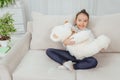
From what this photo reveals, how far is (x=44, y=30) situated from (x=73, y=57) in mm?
393

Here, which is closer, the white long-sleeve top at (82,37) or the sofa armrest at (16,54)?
the sofa armrest at (16,54)

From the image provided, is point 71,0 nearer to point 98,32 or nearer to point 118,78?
point 98,32

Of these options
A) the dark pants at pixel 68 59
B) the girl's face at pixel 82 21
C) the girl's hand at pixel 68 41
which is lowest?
the dark pants at pixel 68 59

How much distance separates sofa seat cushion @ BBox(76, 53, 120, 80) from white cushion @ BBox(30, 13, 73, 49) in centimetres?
42

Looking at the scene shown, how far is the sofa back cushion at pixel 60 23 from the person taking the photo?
1948mm

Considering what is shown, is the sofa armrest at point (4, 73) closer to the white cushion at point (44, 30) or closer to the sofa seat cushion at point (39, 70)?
the sofa seat cushion at point (39, 70)

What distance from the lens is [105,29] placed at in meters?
1.95

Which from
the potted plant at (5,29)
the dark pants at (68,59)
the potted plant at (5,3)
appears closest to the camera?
the dark pants at (68,59)

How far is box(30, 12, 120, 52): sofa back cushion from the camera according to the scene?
1.95 m

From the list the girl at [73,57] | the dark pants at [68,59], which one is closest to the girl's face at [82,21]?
the girl at [73,57]

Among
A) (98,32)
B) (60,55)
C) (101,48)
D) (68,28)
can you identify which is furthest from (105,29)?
(60,55)

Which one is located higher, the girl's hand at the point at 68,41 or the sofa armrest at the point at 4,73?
the girl's hand at the point at 68,41

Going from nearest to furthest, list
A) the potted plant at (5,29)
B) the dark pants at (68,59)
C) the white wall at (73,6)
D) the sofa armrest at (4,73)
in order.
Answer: the sofa armrest at (4,73) → the dark pants at (68,59) → the potted plant at (5,29) → the white wall at (73,6)

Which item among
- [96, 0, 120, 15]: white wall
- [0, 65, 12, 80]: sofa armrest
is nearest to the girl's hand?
[0, 65, 12, 80]: sofa armrest
